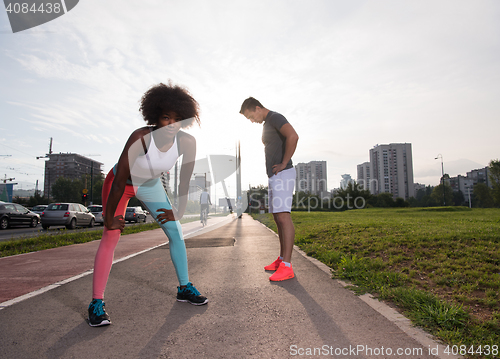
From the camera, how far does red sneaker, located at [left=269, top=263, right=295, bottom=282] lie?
368 centimetres

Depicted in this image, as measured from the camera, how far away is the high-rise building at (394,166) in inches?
3777

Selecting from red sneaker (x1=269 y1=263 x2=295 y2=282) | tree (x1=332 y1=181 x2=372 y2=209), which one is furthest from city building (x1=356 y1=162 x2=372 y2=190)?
red sneaker (x1=269 y1=263 x2=295 y2=282)

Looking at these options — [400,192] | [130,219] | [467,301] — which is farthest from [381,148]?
[467,301]

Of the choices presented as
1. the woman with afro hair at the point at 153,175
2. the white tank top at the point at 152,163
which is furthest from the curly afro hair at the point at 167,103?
the white tank top at the point at 152,163

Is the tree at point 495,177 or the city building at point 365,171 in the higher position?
the city building at point 365,171

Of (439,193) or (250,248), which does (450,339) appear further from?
(439,193)

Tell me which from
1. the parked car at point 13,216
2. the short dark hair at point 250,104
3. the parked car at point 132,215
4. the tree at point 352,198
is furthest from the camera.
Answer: the tree at point 352,198

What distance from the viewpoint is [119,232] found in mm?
2590

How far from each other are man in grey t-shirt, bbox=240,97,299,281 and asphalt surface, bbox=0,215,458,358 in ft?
1.20

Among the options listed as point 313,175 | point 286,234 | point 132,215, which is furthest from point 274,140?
point 313,175

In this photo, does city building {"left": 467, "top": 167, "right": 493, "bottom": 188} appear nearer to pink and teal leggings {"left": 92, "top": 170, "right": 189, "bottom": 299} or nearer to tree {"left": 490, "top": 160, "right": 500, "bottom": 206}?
tree {"left": 490, "top": 160, "right": 500, "bottom": 206}

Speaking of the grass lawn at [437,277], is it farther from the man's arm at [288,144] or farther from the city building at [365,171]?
the city building at [365,171]

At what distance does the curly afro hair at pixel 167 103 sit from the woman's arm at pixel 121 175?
34 cm

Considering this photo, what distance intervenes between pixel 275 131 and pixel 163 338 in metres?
2.77
